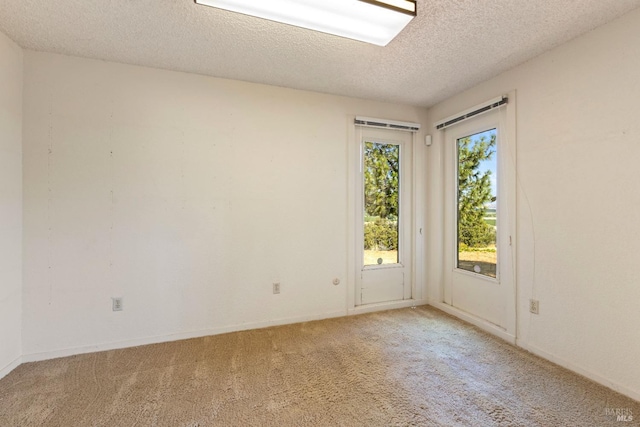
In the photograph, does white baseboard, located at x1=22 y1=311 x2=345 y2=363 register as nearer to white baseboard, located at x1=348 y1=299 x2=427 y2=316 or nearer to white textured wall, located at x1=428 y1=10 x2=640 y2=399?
white baseboard, located at x1=348 y1=299 x2=427 y2=316

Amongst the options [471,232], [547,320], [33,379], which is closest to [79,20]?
[33,379]

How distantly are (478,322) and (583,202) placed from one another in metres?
1.52

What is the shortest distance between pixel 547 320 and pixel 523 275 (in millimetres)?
382

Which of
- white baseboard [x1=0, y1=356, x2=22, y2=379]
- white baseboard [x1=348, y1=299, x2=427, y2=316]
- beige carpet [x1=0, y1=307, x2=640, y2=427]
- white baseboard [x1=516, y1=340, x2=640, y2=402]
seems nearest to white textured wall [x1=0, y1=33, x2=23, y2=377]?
white baseboard [x1=0, y1=356, x2=22, y2=379]

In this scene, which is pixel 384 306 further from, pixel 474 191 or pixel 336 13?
pixel 336 13

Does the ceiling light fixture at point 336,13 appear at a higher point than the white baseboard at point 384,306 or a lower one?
higher

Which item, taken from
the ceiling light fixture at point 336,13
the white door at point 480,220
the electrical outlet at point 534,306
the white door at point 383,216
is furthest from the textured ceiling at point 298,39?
the electrical outlet at point 534,306

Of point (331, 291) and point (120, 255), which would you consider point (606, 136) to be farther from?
point (120, 255)

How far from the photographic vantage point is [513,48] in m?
2.27

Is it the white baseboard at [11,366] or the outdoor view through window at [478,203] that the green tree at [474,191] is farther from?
the white baseboard at [11,366]

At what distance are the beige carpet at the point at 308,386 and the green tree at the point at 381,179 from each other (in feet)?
4.86

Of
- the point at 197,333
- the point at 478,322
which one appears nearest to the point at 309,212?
the point at 197,333

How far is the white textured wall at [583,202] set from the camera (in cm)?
187

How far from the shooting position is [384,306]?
3473 millimetres
